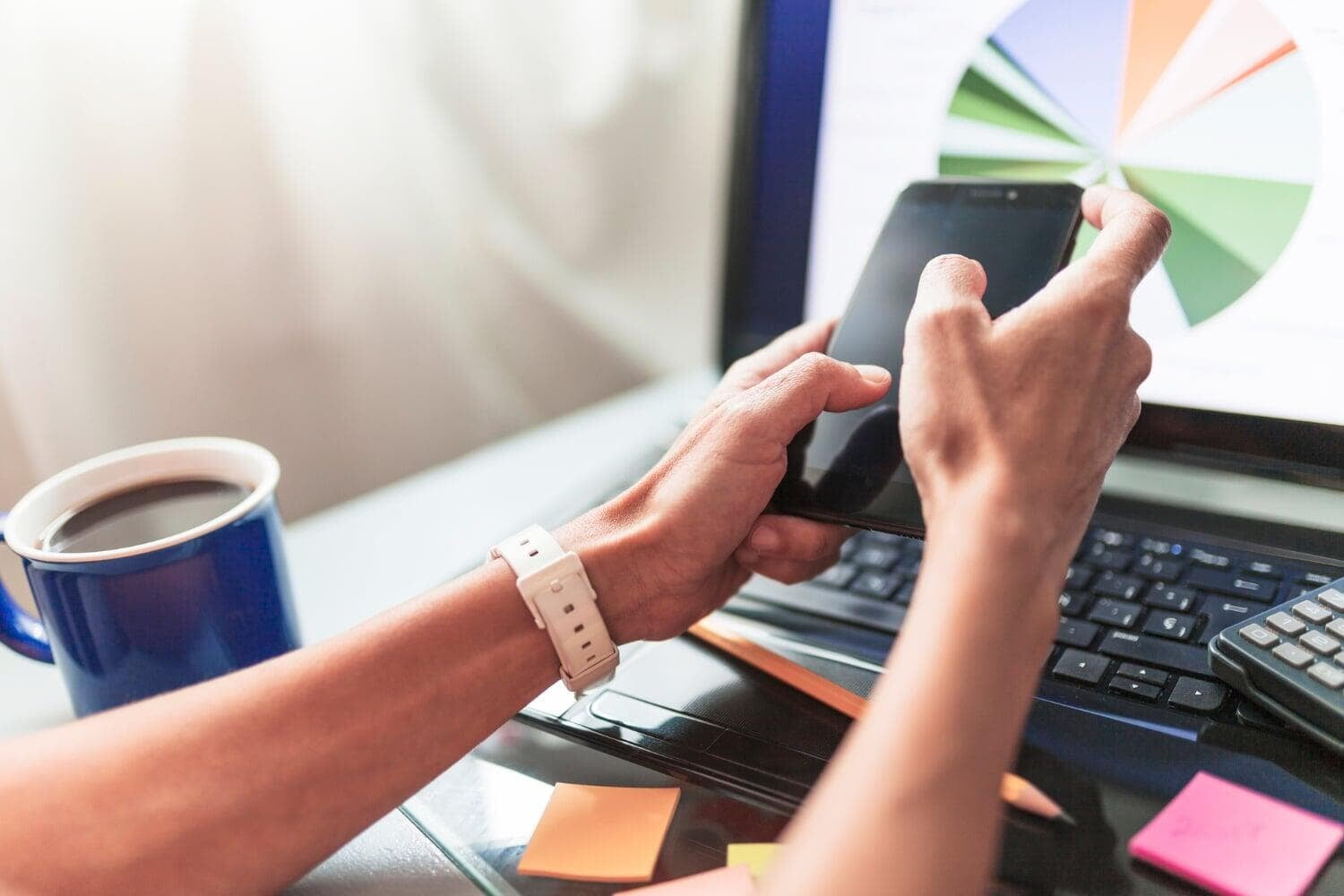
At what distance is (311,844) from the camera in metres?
0.33

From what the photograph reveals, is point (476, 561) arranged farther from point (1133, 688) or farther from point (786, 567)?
point (1133, 688)

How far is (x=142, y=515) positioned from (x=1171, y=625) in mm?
467

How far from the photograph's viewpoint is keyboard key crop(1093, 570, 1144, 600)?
16.7 inches

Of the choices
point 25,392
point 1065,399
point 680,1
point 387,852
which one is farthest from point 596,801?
point 680,1

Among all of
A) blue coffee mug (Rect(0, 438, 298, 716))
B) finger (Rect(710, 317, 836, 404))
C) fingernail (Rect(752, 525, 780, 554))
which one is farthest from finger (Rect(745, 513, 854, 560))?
blue coffee mug (Rect(0, 438, 298, 716))

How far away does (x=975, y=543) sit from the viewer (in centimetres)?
28

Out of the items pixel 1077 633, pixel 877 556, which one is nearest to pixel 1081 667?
pixel 1077 633

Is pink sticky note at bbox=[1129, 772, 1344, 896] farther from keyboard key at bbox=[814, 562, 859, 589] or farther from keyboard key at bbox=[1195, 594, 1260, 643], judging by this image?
keyboard key at bbox=[814, 562, 859, 589]

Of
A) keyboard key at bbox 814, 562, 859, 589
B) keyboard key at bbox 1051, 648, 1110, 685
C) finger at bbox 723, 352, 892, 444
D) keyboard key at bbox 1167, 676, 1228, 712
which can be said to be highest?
finger at bbox 723, 352, 892, 444

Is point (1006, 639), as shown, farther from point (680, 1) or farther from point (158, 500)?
point (680, 1)

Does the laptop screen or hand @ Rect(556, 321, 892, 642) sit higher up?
the laptop screen

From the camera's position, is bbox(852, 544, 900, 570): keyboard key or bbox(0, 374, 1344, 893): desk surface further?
bbox(852, 544, 900, 570): keyboard key

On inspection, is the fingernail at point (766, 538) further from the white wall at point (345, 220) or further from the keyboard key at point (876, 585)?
the white wall at point (345, 220)

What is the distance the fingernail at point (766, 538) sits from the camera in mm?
436
